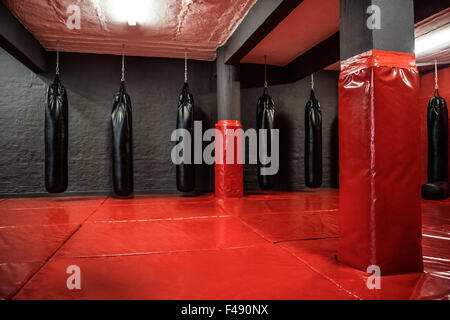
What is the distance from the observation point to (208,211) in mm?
3986

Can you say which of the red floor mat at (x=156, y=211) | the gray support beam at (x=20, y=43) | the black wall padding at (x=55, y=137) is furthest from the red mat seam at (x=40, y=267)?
the gray support beam at (x=20, y=43)

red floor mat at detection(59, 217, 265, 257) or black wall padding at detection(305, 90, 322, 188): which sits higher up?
black wall padding at detection(305, 90, 322, 188)

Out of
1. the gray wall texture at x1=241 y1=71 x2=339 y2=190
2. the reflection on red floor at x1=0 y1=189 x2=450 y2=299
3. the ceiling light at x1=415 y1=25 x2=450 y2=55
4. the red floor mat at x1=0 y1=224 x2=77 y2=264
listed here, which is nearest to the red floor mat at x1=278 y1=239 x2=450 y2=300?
the reflection on red floor at x1=0 y1=189 x2=450 y2=299

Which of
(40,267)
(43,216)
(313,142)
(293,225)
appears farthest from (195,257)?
(313,142)

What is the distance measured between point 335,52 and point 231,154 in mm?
2570

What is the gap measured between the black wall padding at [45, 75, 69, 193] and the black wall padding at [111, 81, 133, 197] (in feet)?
2.55

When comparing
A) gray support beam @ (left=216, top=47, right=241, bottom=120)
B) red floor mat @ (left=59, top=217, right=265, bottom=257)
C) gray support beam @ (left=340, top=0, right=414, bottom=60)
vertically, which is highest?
gray support beam @ (left=216, top=47, right=241, bottom=120)

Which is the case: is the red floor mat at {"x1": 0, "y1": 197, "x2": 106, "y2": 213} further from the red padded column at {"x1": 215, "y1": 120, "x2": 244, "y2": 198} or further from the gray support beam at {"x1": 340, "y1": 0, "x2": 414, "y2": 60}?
the gray support beam at {"x1": 340, "y1": 0, "x2": 414, "y2": 60}

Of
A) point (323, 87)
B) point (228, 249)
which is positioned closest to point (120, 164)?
point (228, 249)

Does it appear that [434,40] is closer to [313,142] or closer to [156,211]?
[313,142]

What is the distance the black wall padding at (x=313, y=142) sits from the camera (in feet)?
18.6

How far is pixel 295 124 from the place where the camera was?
673 cm

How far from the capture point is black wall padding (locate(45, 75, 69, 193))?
452 cm

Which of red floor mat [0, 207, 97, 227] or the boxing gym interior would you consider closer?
the boxing gym interior
